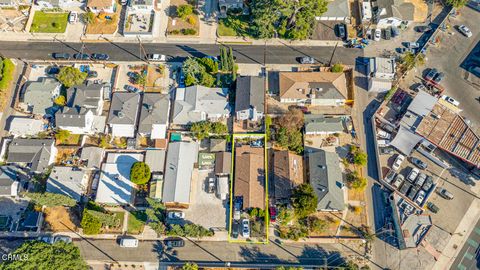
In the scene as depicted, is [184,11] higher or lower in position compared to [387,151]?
higher

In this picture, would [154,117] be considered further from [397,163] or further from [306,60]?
[397,163]

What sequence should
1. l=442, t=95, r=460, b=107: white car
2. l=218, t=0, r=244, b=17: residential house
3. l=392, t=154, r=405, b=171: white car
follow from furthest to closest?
l=218, t=0, r=244, b=17: residential house, l=442, t=95, r=460, b=107: white car, l=392, t=154, r=405, b=171: white car

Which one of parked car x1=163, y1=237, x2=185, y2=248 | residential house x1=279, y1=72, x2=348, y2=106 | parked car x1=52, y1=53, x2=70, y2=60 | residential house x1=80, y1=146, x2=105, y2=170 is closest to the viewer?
parked car x1=163, y1=237, x2=185, y2=248

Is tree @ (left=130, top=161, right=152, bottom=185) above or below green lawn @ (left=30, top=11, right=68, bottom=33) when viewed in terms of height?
below

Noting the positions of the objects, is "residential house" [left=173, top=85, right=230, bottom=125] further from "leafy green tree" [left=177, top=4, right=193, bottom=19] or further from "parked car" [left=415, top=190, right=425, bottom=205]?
"parked car" [left=415, top=190, right=425, bottom=205]

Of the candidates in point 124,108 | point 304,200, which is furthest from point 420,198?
point 124,108

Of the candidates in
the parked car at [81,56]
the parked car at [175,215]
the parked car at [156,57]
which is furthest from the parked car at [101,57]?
A: the parked car at [175,215]

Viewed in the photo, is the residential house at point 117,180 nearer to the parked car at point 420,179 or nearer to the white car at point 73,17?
the white car at point 73,17

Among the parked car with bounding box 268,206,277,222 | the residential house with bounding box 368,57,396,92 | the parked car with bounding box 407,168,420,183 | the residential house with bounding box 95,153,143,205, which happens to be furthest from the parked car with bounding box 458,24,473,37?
the residential house with bounding box 95,153,143,205
